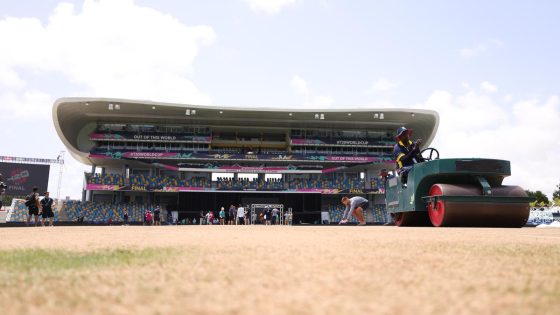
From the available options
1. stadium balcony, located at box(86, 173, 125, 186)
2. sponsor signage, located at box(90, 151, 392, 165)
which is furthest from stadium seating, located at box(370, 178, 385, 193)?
stadium balcony, located at box(86, 173, 125, 186)

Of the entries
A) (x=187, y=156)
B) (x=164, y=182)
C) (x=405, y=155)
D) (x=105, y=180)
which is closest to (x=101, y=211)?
(x=105, y=180)

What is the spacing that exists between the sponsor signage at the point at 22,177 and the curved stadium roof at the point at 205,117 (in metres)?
4.47

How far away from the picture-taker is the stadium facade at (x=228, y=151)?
152 ft

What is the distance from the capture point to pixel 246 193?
4628 cm

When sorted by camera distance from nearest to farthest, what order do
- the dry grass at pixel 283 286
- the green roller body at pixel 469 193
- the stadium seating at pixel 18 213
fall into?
the dry grass at pixel 283 286
the green roller body at pixel 469 193
the stadium seating at pixel 18 213

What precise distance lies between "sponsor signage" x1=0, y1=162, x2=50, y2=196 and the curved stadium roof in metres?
4.47

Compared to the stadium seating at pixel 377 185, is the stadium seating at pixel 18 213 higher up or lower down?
lower down

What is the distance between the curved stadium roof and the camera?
4797cm

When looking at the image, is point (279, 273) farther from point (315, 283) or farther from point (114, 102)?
point (114, 102)

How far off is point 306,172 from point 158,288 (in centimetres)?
4620

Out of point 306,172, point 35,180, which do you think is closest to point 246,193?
point 306,172

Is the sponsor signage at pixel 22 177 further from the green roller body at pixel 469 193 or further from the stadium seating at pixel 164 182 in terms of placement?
the green roller body at pixel 469 193

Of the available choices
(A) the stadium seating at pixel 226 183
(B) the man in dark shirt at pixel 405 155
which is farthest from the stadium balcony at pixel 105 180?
(B) the man in dark shirt at pixel 405 155

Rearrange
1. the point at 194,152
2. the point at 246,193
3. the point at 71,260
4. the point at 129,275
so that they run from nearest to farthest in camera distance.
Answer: the point at 129,275
the point at 71,260
the point at 246,193
the point at 194,152
